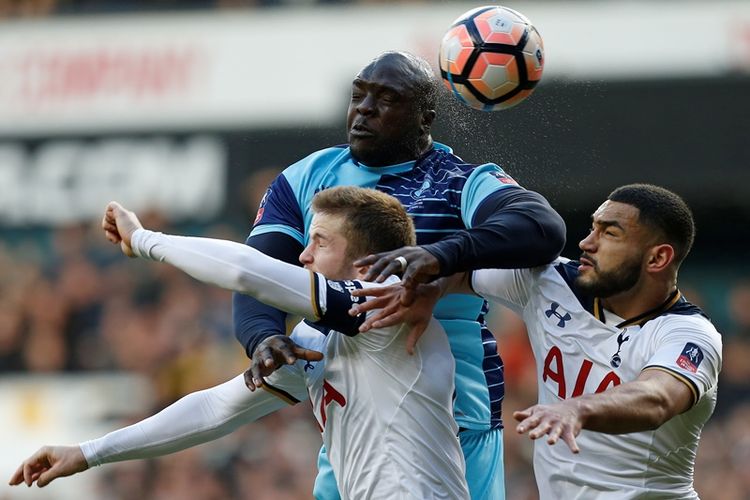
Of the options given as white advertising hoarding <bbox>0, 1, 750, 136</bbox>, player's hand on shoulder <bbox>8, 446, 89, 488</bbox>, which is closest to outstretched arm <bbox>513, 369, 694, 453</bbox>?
player's hand on shoulder <bbox>8, 446, 89, 488</bbox>

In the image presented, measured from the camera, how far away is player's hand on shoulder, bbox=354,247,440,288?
4012 mm

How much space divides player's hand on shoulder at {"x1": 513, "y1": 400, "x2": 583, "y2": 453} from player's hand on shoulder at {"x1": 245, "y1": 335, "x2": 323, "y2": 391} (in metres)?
0.85

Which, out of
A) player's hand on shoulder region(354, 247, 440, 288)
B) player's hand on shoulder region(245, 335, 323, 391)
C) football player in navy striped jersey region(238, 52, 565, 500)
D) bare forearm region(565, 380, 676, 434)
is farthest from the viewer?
football player in navy striped jersey region(238, 52, 565, 500)

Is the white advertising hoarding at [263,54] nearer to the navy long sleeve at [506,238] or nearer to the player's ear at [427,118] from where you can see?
the player's ear at [427,118]

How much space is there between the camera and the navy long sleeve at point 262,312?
4.55m

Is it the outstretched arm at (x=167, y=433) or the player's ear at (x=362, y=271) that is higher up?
the player's ear at (x=362, y=271)

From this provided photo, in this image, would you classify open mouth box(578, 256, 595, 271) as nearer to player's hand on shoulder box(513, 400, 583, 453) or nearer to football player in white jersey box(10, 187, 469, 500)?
football player in white jersey box(10, 187, 469, 500)

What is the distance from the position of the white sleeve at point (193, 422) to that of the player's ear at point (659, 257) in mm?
1254

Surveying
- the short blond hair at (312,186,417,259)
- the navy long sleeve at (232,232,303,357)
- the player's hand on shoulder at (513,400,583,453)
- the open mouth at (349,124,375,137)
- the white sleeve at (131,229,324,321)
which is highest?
the open mouth at (349,124,375,137)

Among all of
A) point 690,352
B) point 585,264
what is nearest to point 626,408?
point 690,352

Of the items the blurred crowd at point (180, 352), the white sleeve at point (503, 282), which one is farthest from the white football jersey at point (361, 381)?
the blurred crowd at point (180, 352)

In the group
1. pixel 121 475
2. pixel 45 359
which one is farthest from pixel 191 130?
pixel 121 475

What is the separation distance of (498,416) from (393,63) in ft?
4.51

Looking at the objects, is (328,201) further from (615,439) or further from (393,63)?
(615,439)
